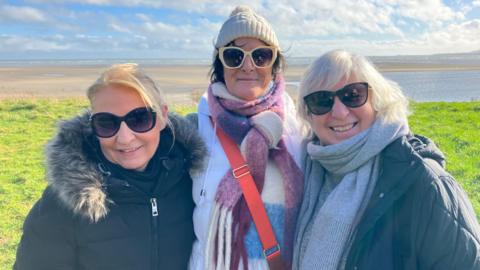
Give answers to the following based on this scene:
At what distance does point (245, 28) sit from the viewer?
9.32 ft

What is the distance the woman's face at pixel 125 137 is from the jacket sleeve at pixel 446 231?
151cm

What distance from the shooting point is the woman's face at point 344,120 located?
238cm

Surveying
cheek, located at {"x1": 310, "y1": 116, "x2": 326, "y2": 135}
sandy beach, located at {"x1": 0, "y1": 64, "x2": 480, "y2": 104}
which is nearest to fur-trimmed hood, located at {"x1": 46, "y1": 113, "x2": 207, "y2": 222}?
sandy beach, located at {"x1": 0, "y1": 64, "x2": 480, "y2": 104}

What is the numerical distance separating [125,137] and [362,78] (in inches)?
54.1

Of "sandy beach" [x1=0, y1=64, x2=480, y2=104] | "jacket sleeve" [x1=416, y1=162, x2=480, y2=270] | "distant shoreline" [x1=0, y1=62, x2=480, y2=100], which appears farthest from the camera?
"distant shoreline" [x1=0, y1=62, x2=480, y2=100]

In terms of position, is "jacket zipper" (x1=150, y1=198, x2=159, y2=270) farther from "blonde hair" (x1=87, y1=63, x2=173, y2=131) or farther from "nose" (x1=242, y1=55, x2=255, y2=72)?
"nose" (x1=242, y1=55, x2=255, y2=72)

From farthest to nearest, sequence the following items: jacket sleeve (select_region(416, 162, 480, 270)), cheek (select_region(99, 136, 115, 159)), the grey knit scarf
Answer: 1. cheek (select_region(99, 136, 115, 159))
2. the grey knit scarf
3. jacket sleeve (select_region(416, 162, 480, 270))

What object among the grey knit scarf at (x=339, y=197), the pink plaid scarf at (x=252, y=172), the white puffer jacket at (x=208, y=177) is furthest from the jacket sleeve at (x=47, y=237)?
the grey knit scarf at (x=339, y=197)

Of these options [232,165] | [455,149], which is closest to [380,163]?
[232,165]

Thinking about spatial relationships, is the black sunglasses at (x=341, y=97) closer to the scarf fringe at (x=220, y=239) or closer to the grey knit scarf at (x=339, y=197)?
the grey knit scarf at (x=339, y=197)

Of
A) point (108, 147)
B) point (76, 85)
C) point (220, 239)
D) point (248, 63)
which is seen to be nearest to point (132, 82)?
point (108, 147)

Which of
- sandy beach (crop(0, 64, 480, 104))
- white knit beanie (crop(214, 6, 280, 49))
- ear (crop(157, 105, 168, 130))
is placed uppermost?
white knit beanie (crop(214, 6, 280, 49))

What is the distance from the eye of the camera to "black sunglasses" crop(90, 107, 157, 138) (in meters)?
2.39

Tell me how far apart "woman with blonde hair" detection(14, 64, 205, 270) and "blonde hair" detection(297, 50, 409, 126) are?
0.97m
